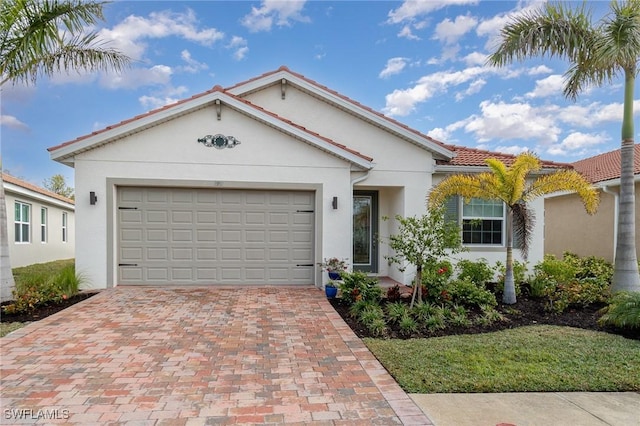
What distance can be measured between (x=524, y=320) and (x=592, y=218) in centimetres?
1055

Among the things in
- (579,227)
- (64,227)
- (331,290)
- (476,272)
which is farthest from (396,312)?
Result: (64,227)

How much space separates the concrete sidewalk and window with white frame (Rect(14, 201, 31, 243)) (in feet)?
59.7

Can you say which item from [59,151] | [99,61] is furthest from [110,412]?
[99,61]

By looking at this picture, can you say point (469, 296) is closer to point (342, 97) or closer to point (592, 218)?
point (342, 97)

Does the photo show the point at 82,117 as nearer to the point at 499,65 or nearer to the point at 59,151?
the point at 59,151

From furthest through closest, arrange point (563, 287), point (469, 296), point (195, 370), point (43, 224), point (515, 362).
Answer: point (43, 224)
point (563, 287)
point (469, 296)
point (515, 362)
point (195, 370)

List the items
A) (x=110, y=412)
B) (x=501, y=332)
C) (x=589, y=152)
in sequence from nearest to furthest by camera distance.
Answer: (x=110, y=412) < (x=501, y=332) < (x=589, y=152)

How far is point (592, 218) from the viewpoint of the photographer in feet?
49.1

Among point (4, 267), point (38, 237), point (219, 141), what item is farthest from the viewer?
point (38, 237)

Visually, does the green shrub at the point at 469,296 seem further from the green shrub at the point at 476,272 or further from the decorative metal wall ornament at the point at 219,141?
the decorative metal wall ornament at the point at 219,141

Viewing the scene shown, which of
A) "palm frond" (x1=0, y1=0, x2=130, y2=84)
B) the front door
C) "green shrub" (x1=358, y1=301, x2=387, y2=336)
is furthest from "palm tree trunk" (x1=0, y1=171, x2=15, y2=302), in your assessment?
the front door

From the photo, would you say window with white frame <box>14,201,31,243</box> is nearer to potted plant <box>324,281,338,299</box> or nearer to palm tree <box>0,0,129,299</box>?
palm tree <box>0,0,129,299</box>

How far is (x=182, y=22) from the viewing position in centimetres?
1170

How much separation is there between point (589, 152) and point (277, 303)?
794 inches
